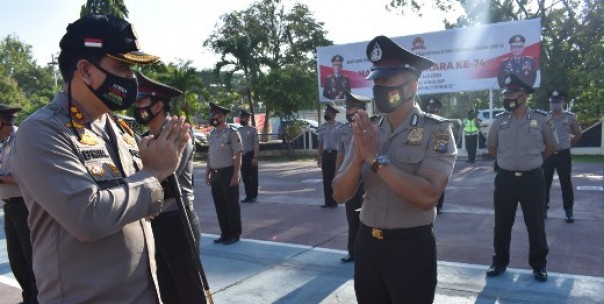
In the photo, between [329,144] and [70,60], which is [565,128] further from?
[70,60]

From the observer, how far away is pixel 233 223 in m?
6.53

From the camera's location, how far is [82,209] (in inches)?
58.8

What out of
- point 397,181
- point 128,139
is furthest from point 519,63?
point 128,139

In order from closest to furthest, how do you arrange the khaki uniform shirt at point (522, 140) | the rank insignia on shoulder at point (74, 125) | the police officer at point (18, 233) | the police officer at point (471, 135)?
the rank insignia on shoulder at point (74, 125)
the police officer at point (18, 233)
the khaki uniform shirt at point (522, 140)
the police officer at point (471, 135)

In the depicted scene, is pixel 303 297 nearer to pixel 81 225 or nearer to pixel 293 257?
pixel 293 257

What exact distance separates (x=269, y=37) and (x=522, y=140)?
23.9m

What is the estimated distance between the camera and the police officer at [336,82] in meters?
18.1

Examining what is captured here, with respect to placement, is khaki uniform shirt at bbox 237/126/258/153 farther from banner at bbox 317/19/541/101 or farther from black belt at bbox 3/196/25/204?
banner at bbox 317/19/541/101

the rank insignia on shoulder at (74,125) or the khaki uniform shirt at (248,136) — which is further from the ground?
the rank insignia on shoulder at (74,125)

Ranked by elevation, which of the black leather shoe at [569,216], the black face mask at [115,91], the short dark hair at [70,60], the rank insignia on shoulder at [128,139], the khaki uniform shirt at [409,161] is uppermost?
the short dark hair at [70,60]

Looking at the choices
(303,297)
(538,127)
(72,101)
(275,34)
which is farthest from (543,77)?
(72,101)

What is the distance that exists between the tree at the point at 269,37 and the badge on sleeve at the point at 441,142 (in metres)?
21.5

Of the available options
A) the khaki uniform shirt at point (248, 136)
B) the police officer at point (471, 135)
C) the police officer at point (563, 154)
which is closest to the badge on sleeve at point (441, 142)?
the police officer at point (563, 154)

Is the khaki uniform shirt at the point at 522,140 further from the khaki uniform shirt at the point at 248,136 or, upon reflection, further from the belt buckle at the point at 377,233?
the khaki uniform shirt at the point at 248,136
